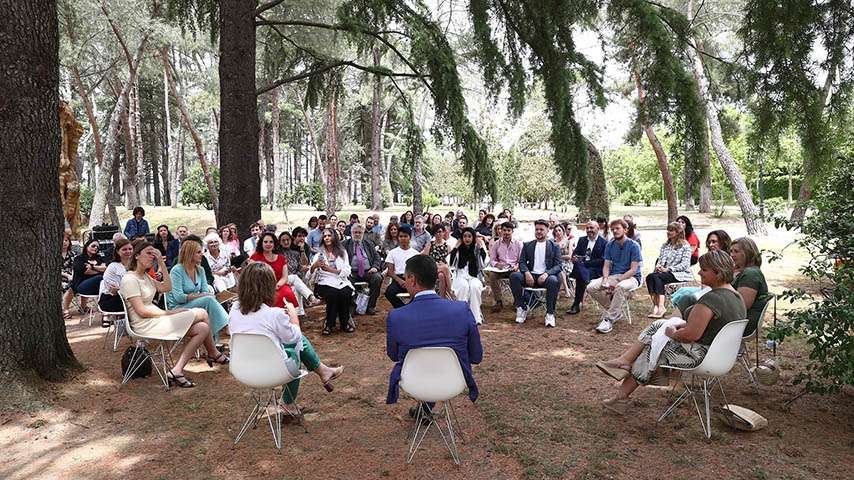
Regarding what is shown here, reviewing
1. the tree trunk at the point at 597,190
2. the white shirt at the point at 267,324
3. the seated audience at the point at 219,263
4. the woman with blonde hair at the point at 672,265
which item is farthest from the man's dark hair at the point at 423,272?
the tree trunk at the point at 597,190

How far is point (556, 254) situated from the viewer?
736 centimetres

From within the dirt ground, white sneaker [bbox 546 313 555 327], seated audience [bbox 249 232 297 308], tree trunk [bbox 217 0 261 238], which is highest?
tree trunk [bbox 217 0 261 238]

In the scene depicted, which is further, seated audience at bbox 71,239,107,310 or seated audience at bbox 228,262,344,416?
seated audience at bbox 71,239,107,310

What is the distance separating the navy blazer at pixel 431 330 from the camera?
128 inches

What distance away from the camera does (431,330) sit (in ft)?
10.7

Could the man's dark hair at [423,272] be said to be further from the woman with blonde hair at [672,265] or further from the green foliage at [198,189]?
the green foliage at [198,189]

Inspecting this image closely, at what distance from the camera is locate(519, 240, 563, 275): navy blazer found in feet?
24.1

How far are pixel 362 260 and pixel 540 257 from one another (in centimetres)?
268

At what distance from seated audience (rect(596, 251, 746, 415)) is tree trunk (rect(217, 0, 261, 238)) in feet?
20.3

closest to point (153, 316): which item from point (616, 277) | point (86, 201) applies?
point (616, 277)

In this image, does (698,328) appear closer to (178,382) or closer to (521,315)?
(521,315)

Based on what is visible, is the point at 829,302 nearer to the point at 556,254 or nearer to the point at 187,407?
the point at 556,254

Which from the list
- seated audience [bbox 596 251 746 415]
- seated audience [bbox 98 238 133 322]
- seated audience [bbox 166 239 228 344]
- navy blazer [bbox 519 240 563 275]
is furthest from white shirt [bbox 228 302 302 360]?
navy blazer [bbox 519 240 563 275]

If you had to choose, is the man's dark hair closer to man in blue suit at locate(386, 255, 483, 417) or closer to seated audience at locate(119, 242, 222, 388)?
man in blue suit at locate(386, 255, 483, 417)
